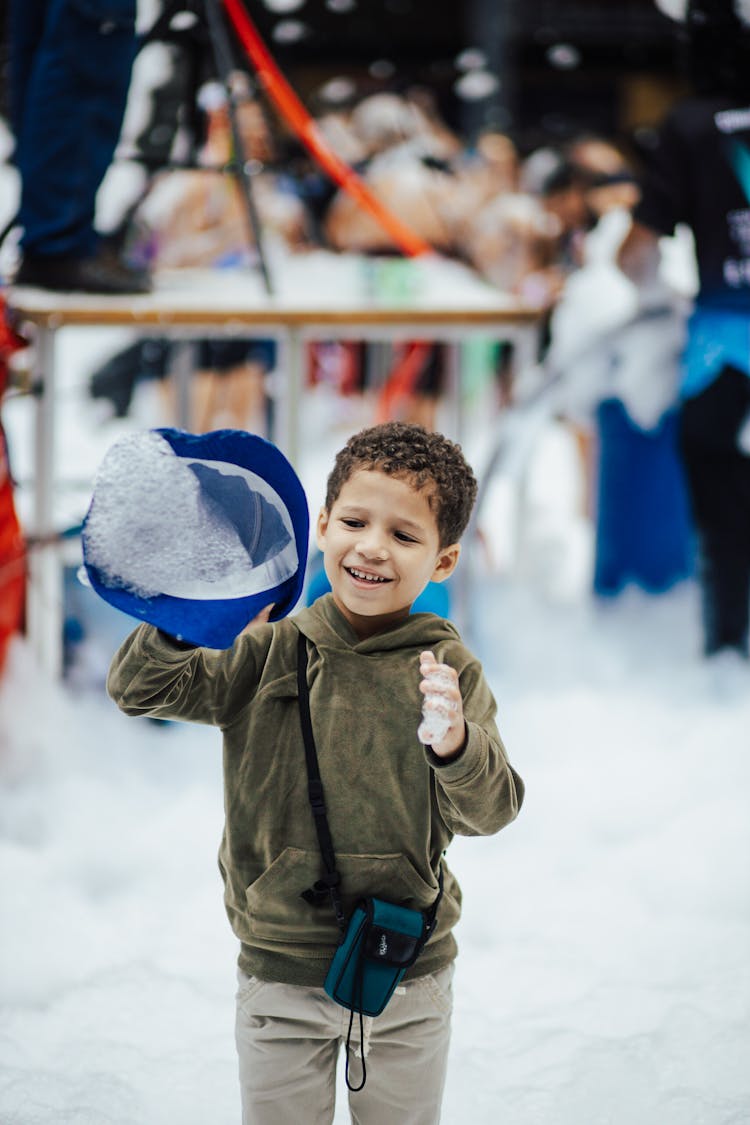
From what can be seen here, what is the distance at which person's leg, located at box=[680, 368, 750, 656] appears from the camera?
9.47 feet

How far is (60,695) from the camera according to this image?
8.73 feet

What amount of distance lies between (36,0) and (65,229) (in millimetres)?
412

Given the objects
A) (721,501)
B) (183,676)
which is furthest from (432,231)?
(183,676)

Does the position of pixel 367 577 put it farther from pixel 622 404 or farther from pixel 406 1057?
pixel 622 404

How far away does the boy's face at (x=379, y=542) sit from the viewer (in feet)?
3.80

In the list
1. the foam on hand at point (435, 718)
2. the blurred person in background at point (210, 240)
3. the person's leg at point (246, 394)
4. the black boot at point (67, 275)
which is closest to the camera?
the foam on hand at point (435, 718)

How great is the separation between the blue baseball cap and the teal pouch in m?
0.27

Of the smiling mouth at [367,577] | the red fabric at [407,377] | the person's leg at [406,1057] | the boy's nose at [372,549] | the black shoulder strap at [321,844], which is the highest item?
the boy's nose at [372,549]

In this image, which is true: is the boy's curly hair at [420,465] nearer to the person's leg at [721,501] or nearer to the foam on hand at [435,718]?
the foam on hand at [435,718]

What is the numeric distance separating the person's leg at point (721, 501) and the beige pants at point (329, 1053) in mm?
1931

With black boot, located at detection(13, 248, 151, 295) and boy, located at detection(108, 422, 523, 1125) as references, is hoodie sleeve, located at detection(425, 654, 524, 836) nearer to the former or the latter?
boy, located at detection(108, 422, 523, 1125)

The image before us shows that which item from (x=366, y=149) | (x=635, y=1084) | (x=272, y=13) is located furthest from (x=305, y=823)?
(x=272, y=13)

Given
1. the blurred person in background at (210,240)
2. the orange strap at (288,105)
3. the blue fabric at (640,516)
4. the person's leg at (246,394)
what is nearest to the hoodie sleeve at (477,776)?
the orange strap at (288,105)

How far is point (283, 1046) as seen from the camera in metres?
1.18
